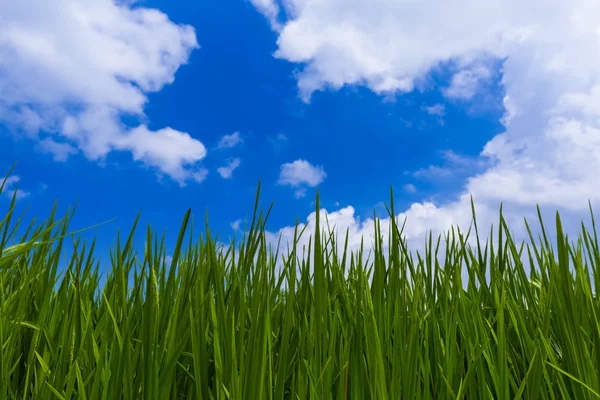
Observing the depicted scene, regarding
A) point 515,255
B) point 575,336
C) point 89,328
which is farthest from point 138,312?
point 515,255

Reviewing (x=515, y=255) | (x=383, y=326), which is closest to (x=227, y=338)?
(x=383, y=326)

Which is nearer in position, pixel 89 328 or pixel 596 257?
pixel 89 328

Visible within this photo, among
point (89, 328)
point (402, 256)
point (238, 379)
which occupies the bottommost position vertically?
point (238, 379)

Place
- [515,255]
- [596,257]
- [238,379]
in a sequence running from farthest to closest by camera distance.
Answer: [515,255] → [596,257] → [238,379]

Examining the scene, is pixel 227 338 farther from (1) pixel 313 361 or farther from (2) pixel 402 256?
(2) pixel 402 256

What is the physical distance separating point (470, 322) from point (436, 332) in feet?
0.31

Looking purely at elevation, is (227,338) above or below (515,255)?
below

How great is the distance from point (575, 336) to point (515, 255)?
0.52 meters

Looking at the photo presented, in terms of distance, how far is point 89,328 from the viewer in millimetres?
1213

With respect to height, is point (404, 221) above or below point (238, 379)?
above

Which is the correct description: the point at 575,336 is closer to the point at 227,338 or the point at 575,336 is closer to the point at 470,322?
the point at 470,322

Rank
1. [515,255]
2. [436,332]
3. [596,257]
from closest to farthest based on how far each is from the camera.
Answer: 1. [436,332]
2. [596,257]
3. [515,255]

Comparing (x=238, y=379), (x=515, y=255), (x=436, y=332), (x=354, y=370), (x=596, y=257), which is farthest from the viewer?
(x=515, y=255)

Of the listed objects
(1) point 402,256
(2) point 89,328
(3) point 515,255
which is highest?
(3) point 515,255
